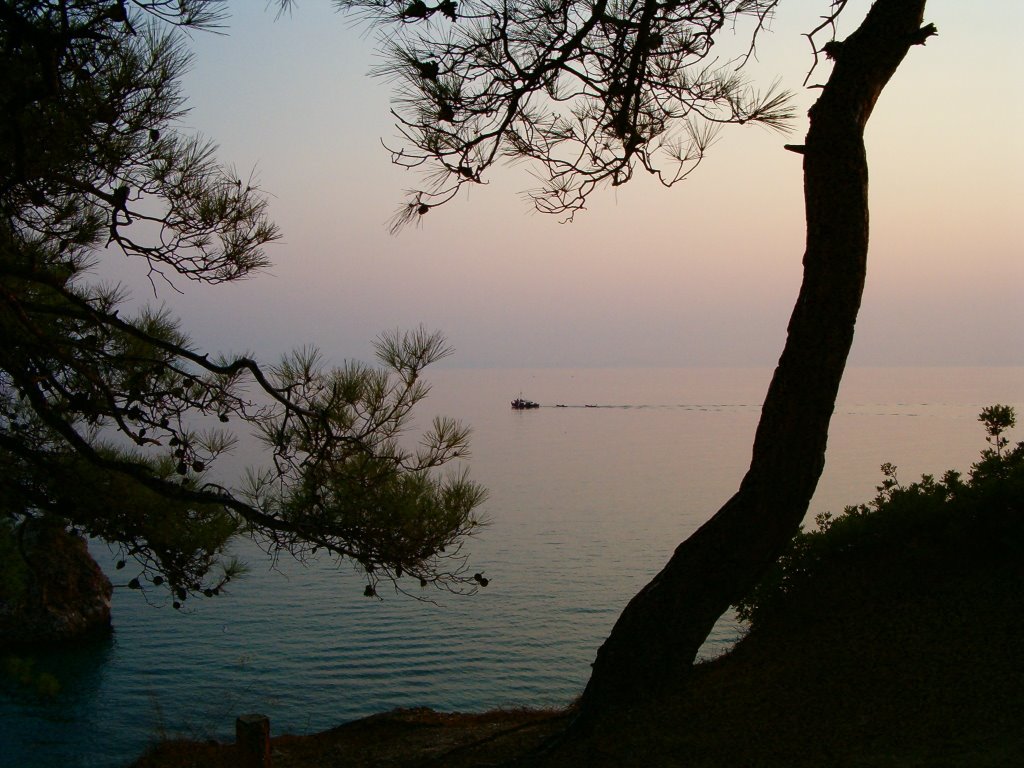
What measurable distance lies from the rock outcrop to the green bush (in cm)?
943

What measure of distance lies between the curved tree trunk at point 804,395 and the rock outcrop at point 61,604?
31.3 feet

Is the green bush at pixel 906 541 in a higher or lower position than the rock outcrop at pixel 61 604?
higher

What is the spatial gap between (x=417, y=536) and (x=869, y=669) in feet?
6.89

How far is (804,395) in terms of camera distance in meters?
3.40

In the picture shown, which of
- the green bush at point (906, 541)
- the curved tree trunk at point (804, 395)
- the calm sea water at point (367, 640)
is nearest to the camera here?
the curved tree trunk at point (804, 395)

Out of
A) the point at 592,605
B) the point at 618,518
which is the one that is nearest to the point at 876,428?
the point at 618,518

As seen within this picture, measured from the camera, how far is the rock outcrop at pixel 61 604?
11094mm

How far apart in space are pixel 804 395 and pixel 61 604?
1146cm

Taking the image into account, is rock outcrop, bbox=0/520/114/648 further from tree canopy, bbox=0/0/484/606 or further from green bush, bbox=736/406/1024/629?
green bush, bbox=736/406/1024/629

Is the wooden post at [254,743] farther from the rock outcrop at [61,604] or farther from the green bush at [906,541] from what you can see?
the rock outcrop at [61,604]

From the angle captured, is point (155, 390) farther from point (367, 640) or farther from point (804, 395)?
point (367, 640)

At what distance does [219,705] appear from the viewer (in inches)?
350

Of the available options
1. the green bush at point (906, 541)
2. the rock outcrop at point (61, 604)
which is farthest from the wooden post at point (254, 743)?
the rock outcrop at point (61, 604)

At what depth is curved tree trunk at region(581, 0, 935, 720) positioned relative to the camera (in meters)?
3.38
